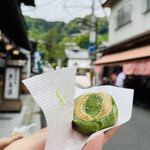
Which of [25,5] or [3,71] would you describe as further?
[3,71]

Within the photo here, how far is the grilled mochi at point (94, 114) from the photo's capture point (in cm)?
100

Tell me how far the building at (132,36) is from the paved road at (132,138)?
2.80m

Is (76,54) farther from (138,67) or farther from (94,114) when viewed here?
(94,114)

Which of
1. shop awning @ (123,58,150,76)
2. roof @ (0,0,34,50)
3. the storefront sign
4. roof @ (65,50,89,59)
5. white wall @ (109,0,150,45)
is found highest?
roof @ (65,50,89,59)

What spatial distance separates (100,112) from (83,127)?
16 cm

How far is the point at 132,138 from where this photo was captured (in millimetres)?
4609

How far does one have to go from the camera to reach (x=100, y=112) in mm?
1051

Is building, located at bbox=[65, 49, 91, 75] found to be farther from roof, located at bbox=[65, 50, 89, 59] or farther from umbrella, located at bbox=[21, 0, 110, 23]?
umbrella, located at bbox=[21, 0, 110, 23]

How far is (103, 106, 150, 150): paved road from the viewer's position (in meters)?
4.07

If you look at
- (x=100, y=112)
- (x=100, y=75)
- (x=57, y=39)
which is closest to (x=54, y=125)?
(x=100, y=112)

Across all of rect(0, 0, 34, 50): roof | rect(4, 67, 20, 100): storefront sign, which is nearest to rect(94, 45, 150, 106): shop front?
rect(0, 0, 34, 50): roof

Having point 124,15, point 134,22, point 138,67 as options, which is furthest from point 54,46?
point 138,67

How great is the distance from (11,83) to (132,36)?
843cm

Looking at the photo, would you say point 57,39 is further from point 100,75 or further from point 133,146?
point 133,146
